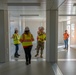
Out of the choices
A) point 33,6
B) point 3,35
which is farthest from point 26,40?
point 33,6

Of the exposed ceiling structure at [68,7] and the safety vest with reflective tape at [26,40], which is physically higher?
the exposed ceiling structure at [68,7]

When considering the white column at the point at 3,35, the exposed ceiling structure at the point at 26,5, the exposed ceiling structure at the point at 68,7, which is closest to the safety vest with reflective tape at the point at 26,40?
the white column at the point at 3,35

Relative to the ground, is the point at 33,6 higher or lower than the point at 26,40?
higher

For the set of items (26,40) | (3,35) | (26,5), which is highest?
(26,5)

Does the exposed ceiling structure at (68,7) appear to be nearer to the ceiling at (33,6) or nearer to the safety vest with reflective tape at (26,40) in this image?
the ceiling at (33,6)

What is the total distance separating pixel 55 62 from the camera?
28.0 feet

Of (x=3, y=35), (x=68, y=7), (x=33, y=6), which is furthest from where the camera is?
(x=68, y=7)

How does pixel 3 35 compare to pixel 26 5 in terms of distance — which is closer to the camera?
pixel 26 5

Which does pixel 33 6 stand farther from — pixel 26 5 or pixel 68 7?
pixel 68 7

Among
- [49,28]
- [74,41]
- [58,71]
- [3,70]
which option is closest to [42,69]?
[58,71]

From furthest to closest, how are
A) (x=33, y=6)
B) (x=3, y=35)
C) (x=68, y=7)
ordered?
(x=68, y=7)
(x=3, y=35)
(x=33, y=6)

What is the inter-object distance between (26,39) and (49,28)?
1.29 m

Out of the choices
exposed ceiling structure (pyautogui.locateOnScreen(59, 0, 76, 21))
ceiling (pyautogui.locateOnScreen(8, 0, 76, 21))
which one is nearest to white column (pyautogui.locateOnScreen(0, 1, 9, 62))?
ceiling (pyautogui.locateOnScreen(8, 0, 76, 21))

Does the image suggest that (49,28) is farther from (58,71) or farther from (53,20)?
A: (58,71)
